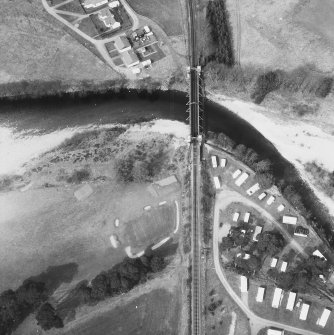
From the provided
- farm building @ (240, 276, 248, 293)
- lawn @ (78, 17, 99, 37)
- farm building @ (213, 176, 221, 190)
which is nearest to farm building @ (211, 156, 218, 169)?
farm building @ (213, 176, 221, 190)

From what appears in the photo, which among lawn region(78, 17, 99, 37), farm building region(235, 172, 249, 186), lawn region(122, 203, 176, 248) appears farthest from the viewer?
lawn region(78, 17, 99, 37)

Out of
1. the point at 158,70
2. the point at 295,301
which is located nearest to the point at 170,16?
the point at 158,70

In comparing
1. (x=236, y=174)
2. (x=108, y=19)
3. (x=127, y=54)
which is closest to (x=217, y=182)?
(x=236, y=174)

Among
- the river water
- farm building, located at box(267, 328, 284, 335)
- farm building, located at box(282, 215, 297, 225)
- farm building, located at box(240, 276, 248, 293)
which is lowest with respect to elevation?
farm building, located at box(267, 328, 284, 335)

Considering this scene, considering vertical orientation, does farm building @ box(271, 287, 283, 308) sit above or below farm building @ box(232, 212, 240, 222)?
below

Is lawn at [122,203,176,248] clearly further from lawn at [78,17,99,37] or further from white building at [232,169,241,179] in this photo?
lawn at [78,17,99,37]

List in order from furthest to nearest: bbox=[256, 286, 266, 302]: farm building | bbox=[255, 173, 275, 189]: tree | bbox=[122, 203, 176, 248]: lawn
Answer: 1. bbox=[255, 173, 275, 189]: tree
2. bbox=[122, 203, 176, 248]: lawn
3. bbox=[256, 286, 266, 302]: farm building
